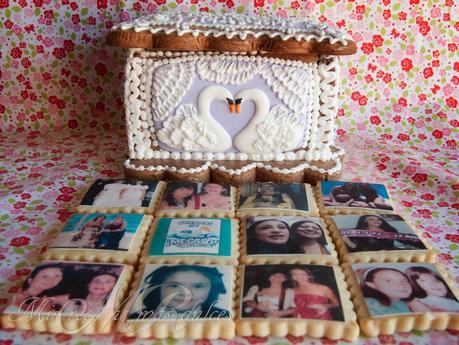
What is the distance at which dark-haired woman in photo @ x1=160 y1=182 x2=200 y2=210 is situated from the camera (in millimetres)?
1265

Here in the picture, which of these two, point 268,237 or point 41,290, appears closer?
point 41,290

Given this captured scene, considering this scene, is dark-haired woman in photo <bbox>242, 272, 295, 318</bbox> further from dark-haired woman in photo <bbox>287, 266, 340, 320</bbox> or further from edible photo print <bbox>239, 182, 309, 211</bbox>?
edible photo print <bbox>239, 182, 309, 211</bbox>

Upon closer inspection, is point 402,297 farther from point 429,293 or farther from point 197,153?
point 197,153

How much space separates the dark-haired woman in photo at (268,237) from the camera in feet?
3.56

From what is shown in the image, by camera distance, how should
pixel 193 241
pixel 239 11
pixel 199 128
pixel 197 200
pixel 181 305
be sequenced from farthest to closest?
pixel 239 11 < pixel 199 128 < pixel 197 200 < pixel 193 241 < pixel 181 305

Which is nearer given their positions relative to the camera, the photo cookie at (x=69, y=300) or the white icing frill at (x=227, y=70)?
the photo cookie at (x=69, y=300)

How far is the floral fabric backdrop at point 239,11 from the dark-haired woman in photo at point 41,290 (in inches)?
19.6

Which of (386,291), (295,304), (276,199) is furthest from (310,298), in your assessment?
(276,199)

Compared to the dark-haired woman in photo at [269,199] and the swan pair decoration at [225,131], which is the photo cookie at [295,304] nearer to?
the dark-haired woman in photo at [269,199]

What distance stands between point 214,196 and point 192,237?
22 cm

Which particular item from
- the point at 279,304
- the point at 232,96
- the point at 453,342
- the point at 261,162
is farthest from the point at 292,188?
the point at 453,342

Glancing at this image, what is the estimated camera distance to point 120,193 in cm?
132

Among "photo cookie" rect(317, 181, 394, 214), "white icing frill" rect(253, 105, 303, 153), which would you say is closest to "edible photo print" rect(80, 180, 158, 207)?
"white icing frill" rect(253, 105, 303, 153)

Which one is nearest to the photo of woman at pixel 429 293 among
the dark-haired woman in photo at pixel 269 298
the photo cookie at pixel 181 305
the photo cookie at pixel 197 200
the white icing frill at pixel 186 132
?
the dark-haired woman in photo at pixel 269 298
